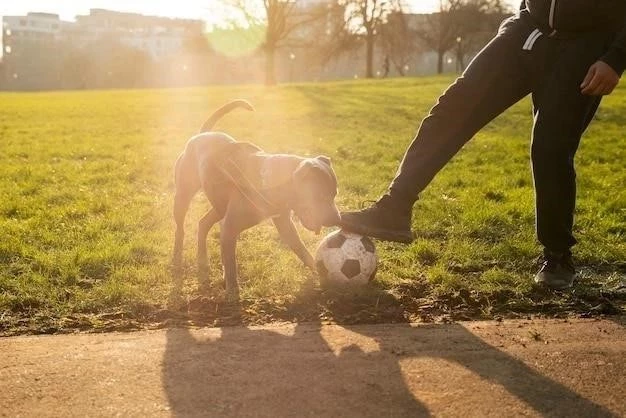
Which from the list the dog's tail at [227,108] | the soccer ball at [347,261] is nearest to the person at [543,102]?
the soccer ball at [347,261]

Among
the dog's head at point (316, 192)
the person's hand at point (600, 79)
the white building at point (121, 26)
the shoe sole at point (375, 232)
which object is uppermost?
the white building at point (121, 26)

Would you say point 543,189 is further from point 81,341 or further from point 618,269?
point 81,341

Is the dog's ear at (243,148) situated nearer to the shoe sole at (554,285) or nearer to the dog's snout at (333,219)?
the dog's snout at (333,219)

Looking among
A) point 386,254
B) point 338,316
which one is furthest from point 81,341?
point 386,254

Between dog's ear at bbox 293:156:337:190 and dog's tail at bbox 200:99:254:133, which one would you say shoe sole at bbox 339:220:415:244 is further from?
dog's tail at bbox 200:99:254:133

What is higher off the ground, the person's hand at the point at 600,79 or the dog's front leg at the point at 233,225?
the person's hand at the point at 600,79

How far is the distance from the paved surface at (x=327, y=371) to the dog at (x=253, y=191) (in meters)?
0.95

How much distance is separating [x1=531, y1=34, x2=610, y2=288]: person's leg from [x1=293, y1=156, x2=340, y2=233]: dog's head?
54.4 inches

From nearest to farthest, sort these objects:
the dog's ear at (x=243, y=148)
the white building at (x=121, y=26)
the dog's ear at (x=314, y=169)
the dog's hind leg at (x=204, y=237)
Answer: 1. the dog's ear at (x=314, y=169)
2. the dog's ear at (x=243, y=148)
3. the dog's hind leg at (x=204, y=237)
4. the white building at (x=121, y=26)

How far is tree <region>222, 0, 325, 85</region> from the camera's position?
46.4 meters

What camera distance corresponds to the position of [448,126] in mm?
4625

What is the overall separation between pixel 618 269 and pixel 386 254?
1.76 m

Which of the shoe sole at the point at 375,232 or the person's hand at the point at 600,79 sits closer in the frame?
the person's hand at the point at 600,79

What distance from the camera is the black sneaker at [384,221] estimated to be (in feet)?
14.9
